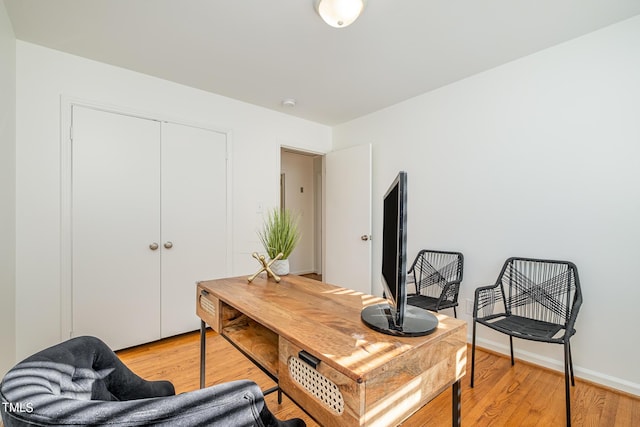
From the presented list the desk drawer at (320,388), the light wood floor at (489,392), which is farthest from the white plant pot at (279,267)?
the desk drawer at (320,388)

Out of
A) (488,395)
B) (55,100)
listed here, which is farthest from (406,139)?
(55,100)

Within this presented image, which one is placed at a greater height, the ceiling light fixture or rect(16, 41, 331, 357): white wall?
the ceiling light fixture

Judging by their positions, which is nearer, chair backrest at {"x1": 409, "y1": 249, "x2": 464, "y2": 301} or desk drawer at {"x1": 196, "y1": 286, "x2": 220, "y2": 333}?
desk drawer at {"x1": 196, "y1": 286, "x2": 220, "y2": 333}

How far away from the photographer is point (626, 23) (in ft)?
6.18

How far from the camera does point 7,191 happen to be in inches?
74.3

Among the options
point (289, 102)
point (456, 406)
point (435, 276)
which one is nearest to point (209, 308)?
point (456, 406)

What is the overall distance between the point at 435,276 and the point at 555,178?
1243mm

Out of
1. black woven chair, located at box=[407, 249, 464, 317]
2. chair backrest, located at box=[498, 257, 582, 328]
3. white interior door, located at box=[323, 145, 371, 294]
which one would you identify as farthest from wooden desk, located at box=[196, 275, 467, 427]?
white interior door, located at box=[323, 145, 371, 294]

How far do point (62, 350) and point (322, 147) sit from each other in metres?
3.53

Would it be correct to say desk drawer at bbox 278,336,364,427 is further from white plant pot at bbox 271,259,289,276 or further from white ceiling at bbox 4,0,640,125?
white ceiling at bbox 4,0,640,125

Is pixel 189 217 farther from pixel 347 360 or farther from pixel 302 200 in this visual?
pixel 302 200

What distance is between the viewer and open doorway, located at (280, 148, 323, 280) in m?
5.40

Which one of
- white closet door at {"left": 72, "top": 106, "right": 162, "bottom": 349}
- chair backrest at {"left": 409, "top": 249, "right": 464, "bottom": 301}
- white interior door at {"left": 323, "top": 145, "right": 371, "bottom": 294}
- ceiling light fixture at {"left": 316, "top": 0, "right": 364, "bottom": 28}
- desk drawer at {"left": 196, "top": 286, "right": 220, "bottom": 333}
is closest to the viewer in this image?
desk drawer at {"left": 196, "top": 286, "right": 220, "bottom": 333}

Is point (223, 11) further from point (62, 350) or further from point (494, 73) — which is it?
point (494, 73)
